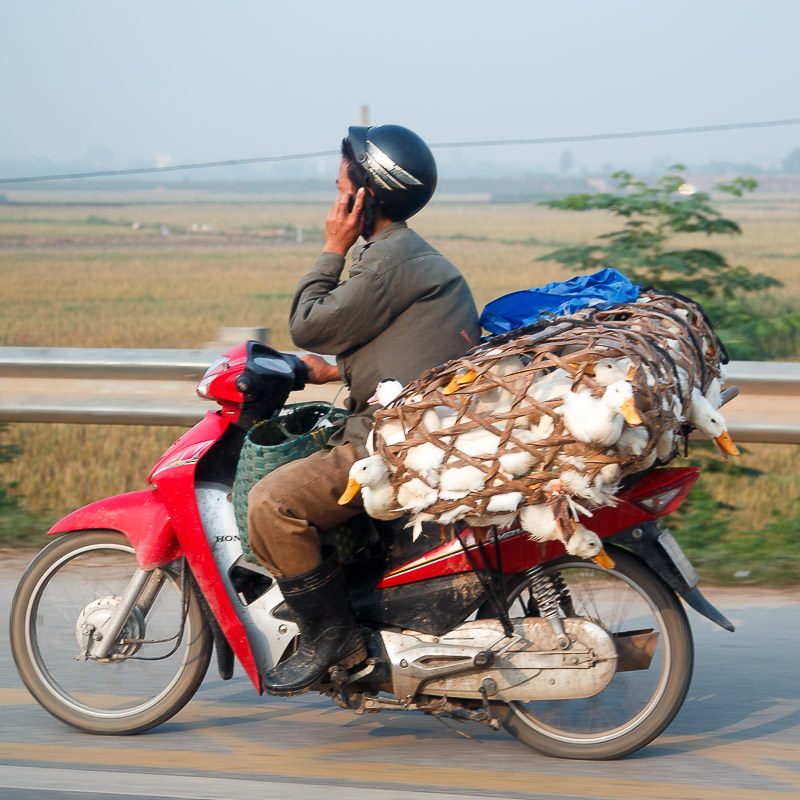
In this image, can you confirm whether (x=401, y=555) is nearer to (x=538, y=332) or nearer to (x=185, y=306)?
(x=538, y=332)

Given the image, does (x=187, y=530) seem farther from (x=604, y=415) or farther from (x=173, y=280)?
(x=173, y=280)

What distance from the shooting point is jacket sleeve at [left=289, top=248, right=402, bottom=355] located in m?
3.46

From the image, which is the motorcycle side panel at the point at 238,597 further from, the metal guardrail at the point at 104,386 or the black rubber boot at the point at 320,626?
the metal guardrail at the point at 104,386

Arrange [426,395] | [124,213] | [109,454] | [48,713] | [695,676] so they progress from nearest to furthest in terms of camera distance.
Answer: [426,395] < [48,713] < [695,676] < [109,454] < [124,213]

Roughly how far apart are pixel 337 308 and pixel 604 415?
2.68ft

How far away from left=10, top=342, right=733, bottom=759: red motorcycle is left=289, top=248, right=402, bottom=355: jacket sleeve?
26 cm

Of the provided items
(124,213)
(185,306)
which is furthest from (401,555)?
(124,213)

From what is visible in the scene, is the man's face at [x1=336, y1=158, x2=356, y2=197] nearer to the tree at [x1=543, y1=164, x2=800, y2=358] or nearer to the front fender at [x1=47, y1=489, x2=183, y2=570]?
the front fender at [x1=47, y1=489, x2=183, y2=570]

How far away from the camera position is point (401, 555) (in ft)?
12.1

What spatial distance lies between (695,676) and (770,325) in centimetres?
454

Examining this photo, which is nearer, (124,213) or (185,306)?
(185,306)

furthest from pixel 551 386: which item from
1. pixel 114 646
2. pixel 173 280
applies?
pixel 173 280

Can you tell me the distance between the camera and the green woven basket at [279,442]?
3.58 metres

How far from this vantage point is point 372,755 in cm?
371
